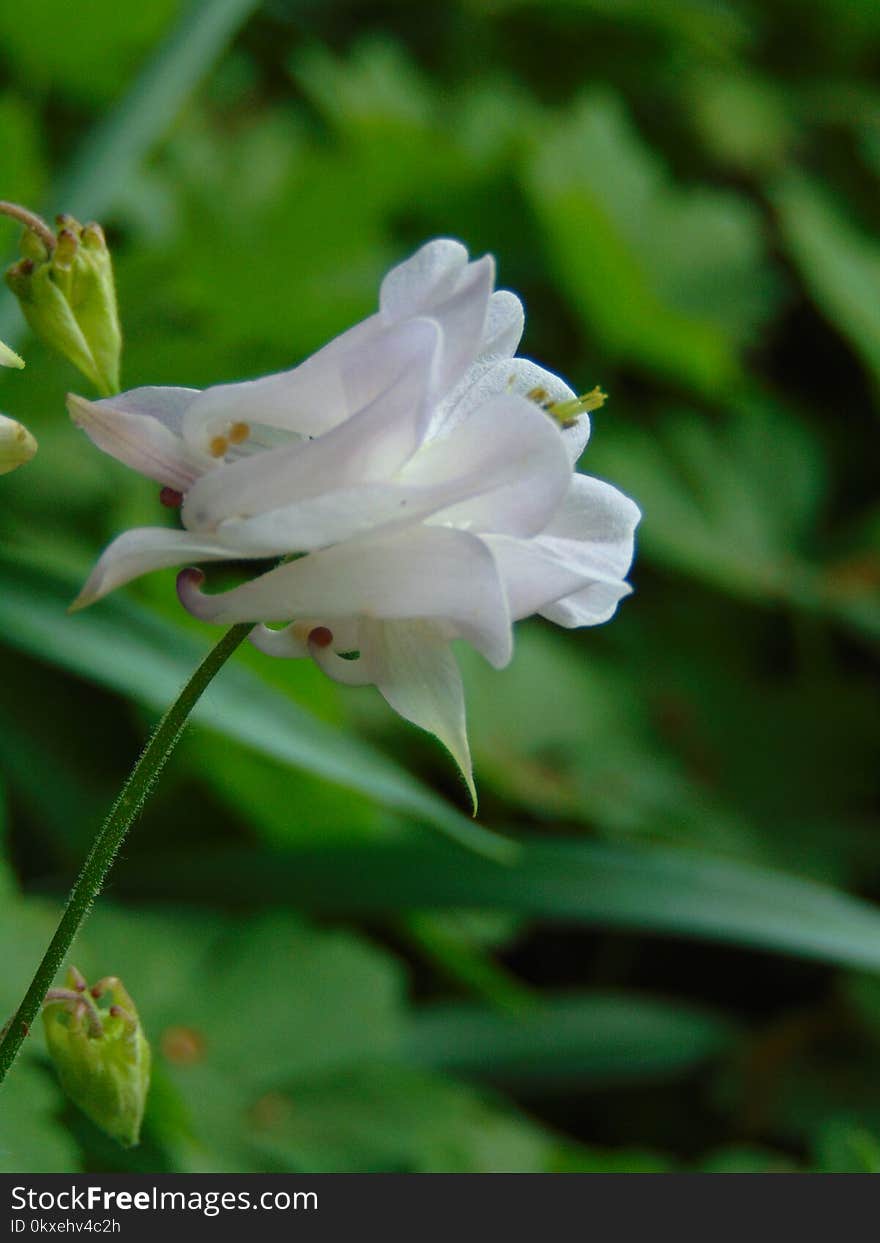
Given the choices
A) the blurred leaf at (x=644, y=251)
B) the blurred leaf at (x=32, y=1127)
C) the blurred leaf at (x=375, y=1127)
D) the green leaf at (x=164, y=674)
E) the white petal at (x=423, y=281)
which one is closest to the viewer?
the white petal at (x=423, y=281)

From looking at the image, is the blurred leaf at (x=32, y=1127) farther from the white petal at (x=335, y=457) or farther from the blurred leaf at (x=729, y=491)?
the blurred leaf at (x=729, y=491)

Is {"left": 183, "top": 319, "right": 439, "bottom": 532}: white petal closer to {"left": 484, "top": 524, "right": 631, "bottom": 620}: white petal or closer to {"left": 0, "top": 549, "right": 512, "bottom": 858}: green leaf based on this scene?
{"left": 484, "top": 524, "right": 631, "bottom": 620}: white petal

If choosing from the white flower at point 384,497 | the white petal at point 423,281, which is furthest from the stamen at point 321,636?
the white petal at point 423,281

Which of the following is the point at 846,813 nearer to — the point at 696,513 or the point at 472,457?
the point at 696,513

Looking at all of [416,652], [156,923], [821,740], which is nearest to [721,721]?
[821,740]

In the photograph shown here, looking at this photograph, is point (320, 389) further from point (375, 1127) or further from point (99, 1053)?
point (375, 1127)
